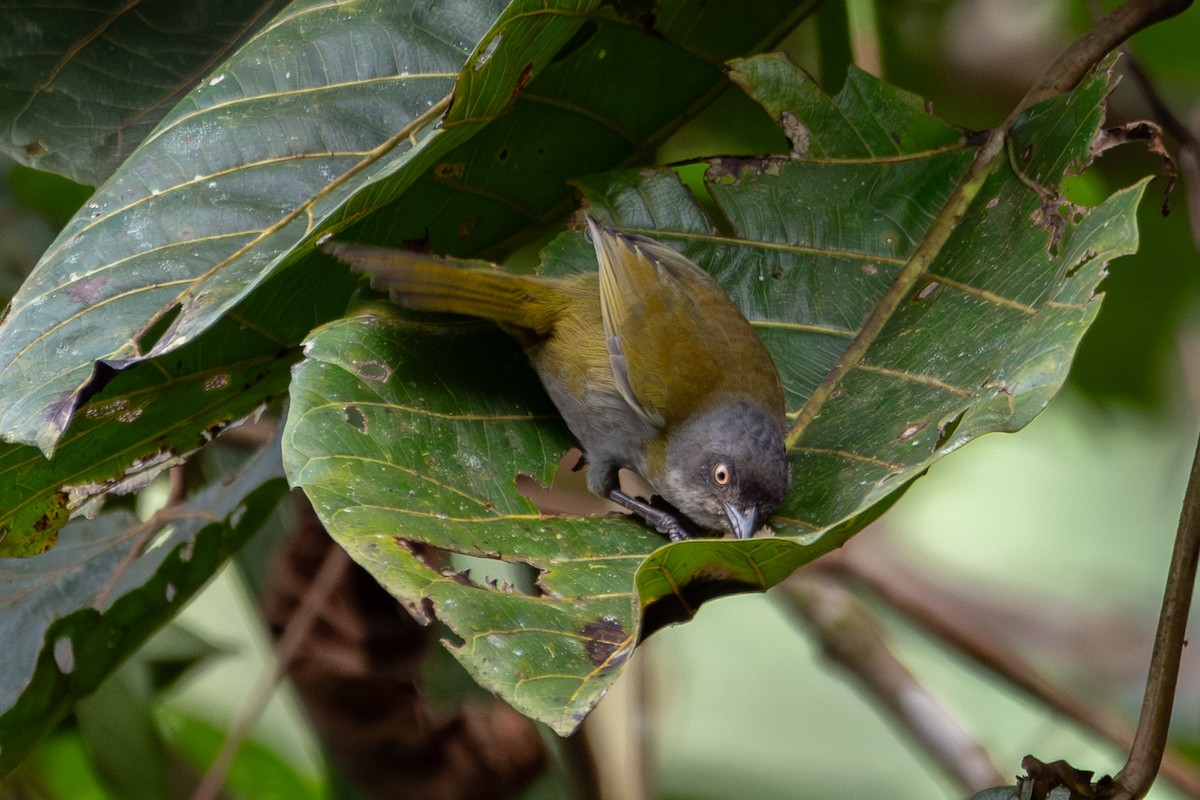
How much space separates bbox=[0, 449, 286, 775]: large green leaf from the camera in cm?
234

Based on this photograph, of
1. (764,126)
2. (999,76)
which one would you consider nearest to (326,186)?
(764,126)

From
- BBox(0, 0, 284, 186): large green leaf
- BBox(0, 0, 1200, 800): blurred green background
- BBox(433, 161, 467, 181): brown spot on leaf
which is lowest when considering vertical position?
BBox(0, 0, 1200, 800): blurred green background

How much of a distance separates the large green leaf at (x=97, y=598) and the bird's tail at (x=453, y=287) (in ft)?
1.65

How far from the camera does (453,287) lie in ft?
7.88

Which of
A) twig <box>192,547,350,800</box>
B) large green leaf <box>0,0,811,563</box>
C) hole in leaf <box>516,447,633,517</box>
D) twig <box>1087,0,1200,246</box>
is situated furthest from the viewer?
twig <box>192,547,350,800</box>

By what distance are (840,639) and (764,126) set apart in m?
1.68

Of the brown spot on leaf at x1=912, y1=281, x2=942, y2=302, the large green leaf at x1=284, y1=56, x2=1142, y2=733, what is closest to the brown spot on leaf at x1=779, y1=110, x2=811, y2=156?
the large green leaf at x1=284, y1=56, x2=1142, y2=733

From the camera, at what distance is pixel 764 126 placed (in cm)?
282

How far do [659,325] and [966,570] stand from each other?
3684 millimetres

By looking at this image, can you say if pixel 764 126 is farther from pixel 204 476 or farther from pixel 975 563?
pixel 975 563

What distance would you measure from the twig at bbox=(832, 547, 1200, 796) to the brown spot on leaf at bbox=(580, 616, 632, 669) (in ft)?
6.58

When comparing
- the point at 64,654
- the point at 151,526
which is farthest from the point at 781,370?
the point at 64,654

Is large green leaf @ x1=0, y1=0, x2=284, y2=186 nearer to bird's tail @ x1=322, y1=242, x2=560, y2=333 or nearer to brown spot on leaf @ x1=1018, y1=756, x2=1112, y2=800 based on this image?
bird's tail @ x1=322, y1=242, x2=560, y2=333

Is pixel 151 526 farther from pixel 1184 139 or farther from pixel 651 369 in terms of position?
pixel 1184 139
